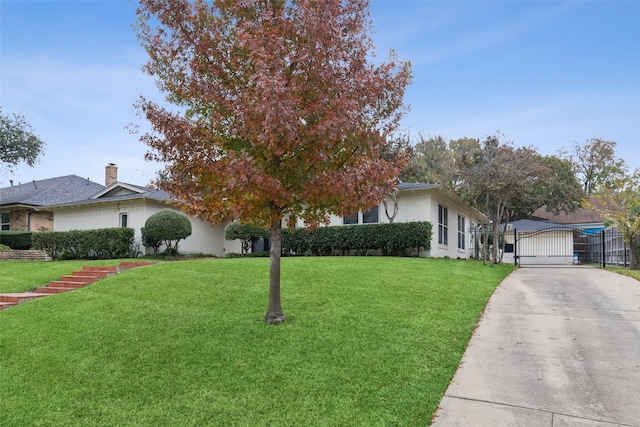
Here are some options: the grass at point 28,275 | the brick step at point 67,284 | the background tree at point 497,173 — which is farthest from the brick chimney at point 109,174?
the background tree at point 497,173

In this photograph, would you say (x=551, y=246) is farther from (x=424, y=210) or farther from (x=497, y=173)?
(x=424, y=210)

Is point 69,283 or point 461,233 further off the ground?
point 461,233

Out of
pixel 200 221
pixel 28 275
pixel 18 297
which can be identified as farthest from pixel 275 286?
pixel 200 221

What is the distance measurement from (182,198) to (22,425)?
303cm

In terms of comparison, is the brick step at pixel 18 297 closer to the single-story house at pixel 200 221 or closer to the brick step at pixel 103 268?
the brick step at pixel 103 268

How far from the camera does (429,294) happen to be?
26.2ft

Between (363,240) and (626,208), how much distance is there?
10361 millimetres

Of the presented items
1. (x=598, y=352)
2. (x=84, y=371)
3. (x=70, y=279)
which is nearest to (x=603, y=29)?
(x=598, y=352)

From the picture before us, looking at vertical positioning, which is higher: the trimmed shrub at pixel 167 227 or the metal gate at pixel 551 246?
the trimmed shrub at pixel 167 227

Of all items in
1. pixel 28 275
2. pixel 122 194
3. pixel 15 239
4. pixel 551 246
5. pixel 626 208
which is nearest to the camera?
pixel 28 275

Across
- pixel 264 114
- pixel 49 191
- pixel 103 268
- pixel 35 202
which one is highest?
pixel 49 191

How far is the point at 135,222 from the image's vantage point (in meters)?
19.0

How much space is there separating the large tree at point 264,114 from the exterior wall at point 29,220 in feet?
68.7

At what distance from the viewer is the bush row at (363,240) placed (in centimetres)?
1516
